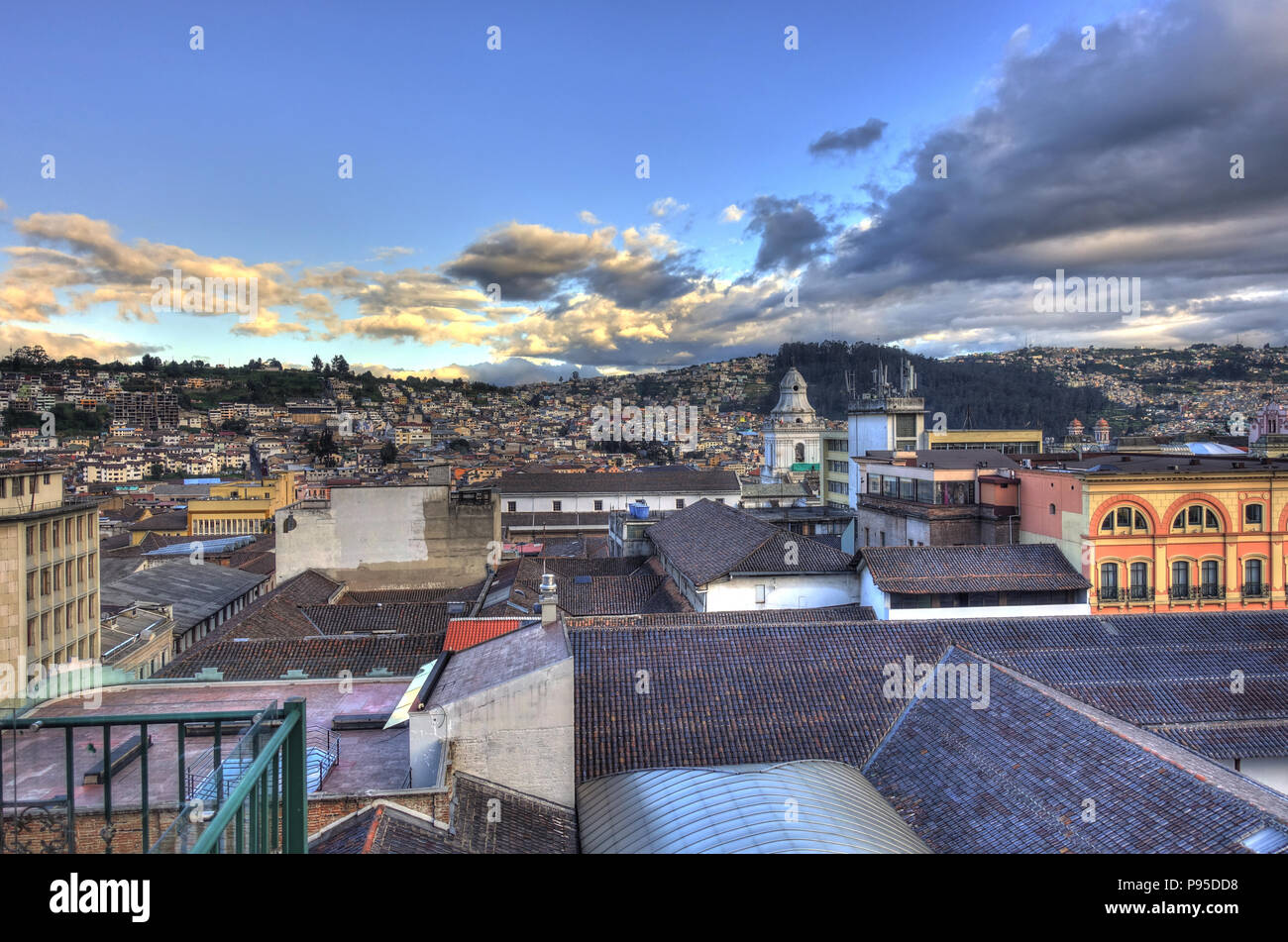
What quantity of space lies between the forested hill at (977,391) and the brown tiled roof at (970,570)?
10128 centimetres

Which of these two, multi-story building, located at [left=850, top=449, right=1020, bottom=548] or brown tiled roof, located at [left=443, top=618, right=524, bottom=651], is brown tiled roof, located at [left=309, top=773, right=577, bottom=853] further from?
multi-story building, located at [left=850, top=449, right=1020, bottom=548]

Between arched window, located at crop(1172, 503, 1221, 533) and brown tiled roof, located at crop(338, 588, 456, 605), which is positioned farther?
brown tiled roof, located at crop(338, 588, 456, 605)

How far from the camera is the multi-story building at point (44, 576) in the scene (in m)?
20.7

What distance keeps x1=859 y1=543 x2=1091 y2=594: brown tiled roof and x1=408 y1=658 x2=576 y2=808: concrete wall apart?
583 inches

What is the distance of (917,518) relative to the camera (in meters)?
30.9

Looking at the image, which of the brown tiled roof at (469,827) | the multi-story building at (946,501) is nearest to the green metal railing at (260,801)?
the brown tiled roof at (469,827)

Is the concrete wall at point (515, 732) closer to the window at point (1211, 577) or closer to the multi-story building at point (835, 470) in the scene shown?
the window at point (1211, 577)

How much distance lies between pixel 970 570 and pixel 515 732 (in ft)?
58.0

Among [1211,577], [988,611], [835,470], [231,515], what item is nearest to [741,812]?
[988,611]

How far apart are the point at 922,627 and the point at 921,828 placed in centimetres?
703

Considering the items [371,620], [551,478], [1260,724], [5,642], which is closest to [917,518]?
[1260,724]

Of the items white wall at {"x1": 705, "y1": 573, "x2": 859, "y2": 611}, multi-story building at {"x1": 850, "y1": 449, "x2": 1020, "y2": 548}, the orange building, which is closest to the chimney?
white wall at {"x1": 705, "y1": 573, "x2": 859, "y2": 611}

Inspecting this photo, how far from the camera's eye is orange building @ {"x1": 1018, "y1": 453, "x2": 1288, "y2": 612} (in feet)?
82.3

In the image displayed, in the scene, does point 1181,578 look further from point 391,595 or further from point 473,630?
point 391,595
